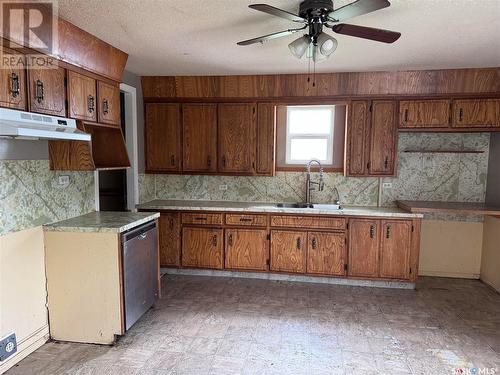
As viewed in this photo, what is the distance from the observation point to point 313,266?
12.3 feet

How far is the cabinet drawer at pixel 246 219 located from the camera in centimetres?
379

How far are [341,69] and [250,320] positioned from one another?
110 inches

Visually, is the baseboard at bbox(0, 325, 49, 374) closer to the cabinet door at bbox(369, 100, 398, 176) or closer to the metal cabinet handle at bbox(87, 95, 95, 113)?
the metal cabinet handle at bbox(87, 95, 95, 113)

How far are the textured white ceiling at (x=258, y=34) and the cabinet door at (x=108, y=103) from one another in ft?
1.27

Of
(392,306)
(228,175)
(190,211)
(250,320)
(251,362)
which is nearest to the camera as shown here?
(251,362)

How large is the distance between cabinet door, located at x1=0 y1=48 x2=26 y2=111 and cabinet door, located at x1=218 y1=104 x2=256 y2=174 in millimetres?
2233

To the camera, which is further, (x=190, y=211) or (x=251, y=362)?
(x=190, y=211)

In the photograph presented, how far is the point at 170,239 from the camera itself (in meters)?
3.98

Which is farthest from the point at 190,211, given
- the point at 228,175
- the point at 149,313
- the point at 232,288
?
the point at 149,313

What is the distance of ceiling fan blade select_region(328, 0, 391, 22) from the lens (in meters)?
1.65

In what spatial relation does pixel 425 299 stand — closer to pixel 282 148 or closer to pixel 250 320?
pixel 250 320

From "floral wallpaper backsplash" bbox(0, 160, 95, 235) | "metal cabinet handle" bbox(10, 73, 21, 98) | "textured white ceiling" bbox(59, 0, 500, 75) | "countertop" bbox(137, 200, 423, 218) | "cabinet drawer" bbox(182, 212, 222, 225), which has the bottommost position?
"cabinet drawer" bbox(182, 212, 222, 225)

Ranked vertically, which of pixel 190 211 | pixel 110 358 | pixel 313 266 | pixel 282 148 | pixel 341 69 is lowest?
pixel 110 358

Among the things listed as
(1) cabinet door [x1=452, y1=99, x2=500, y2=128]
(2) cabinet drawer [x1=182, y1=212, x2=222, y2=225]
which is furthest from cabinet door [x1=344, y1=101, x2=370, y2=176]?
(2) cabinet drawer [x1=182, y1=212, x2=222, y2=225]
